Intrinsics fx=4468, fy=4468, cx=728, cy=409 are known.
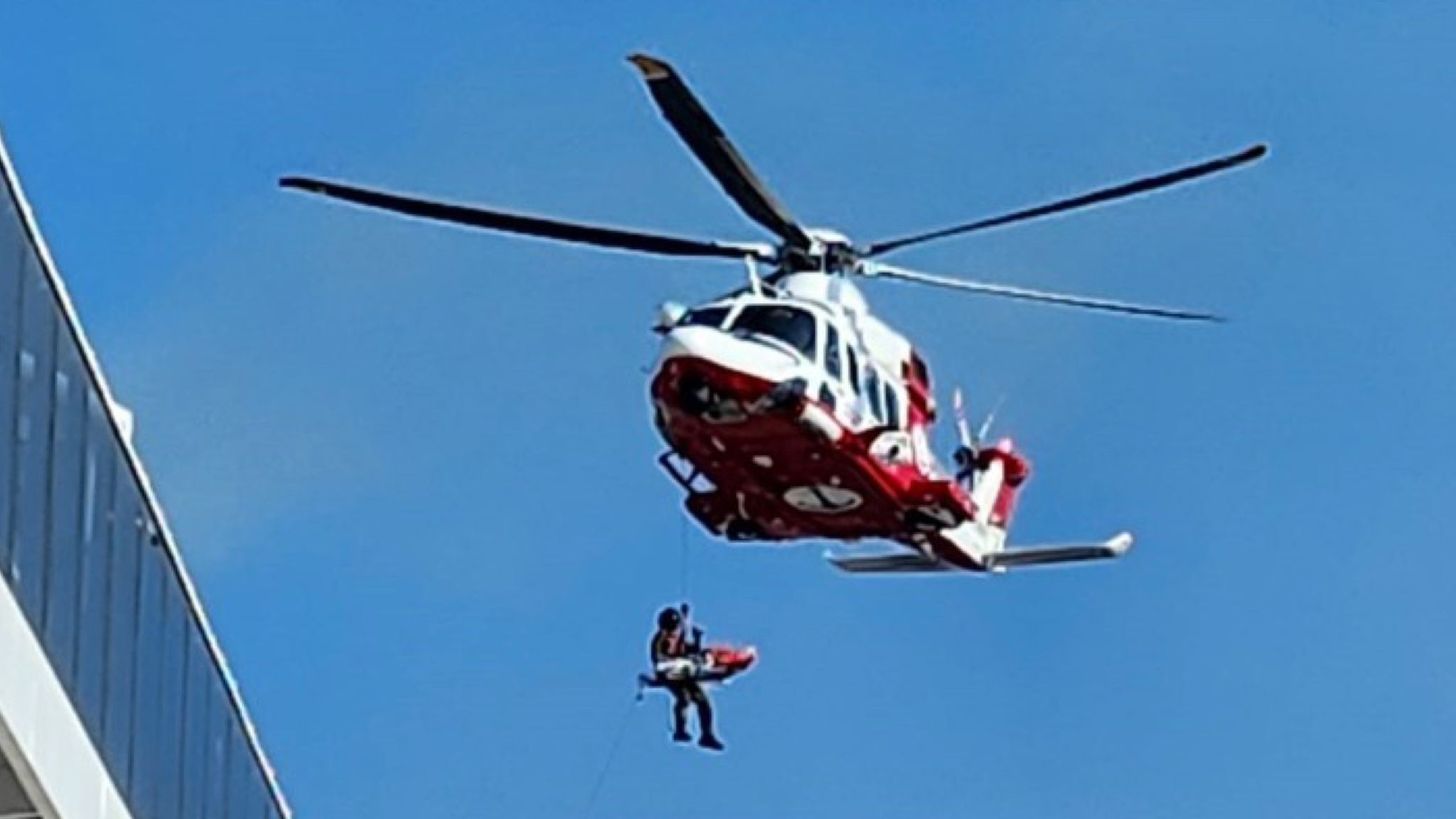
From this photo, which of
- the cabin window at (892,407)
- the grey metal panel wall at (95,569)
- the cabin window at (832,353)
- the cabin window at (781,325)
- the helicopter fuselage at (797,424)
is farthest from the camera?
the cabin window at (892,407)

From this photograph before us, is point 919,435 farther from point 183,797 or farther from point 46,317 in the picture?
point 46,317

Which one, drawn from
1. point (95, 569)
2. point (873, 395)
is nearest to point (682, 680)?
point (873, 395)

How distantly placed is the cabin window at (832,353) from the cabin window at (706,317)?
980mm

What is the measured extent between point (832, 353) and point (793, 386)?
149 cm

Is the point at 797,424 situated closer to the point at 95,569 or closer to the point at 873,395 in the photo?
the point at 873,395

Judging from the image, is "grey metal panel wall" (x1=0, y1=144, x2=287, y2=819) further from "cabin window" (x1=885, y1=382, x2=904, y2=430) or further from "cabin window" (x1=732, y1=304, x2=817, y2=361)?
"cabin window" (x1=885, y1=382, x2=904, y2=430)

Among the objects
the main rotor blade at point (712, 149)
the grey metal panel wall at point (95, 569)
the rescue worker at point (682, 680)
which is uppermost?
the main rotor blade at point (712, 149)

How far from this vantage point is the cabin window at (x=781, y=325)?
40.8 metres

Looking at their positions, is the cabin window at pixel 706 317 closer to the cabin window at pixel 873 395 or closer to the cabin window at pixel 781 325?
the cabin window at pixel 781 325

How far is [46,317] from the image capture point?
2172 centimetres

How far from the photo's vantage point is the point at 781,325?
4112 cm

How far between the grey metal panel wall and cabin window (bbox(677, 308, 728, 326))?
13824mm

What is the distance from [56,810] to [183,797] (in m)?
4.32

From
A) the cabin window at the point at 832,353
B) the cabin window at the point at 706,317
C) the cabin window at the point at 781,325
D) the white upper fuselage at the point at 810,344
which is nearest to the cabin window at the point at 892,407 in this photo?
the white upper fuselage at the point at 810,344
